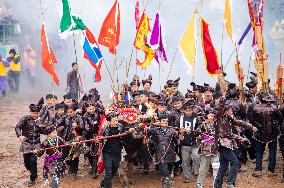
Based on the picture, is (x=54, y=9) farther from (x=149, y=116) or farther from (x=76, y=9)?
(x=149, y=116)

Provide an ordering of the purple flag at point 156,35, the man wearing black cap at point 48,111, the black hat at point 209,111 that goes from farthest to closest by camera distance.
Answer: the purple flag at point 156,35, the man wearing black cap at point 48,111, the black hat at point 209,111

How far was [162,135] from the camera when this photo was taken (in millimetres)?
8578

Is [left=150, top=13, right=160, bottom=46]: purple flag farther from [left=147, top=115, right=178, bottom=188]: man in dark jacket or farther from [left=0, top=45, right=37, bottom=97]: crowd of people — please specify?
[left=0, top=45, right=37, bottom=97]: crowd of people

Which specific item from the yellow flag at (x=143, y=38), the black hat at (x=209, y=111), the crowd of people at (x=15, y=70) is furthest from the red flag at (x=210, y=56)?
the crowd of people at (x=15, y=70)

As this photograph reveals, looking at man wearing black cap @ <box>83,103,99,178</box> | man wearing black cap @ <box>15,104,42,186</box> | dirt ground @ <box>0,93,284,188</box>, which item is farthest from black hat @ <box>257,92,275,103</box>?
man wearing black cap @ <box>15,104,42,186</box>

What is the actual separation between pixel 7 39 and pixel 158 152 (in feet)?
53.7

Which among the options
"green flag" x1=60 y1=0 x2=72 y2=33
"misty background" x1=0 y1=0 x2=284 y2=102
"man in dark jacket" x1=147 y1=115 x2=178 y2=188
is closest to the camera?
"man in dark jacket" x1=147 y1=115 x2=178 y2=188

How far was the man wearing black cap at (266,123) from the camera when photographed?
9258mm

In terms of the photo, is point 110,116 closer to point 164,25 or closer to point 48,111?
point 48,111

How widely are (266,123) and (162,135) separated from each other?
2.46m

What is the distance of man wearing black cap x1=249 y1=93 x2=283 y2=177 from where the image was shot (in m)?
9.26

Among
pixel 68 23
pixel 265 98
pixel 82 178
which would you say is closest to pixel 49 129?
pixel 82 178

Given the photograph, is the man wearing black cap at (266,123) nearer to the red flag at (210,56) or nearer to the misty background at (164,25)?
the red flag at (210,56)

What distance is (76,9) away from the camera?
24500 mm
